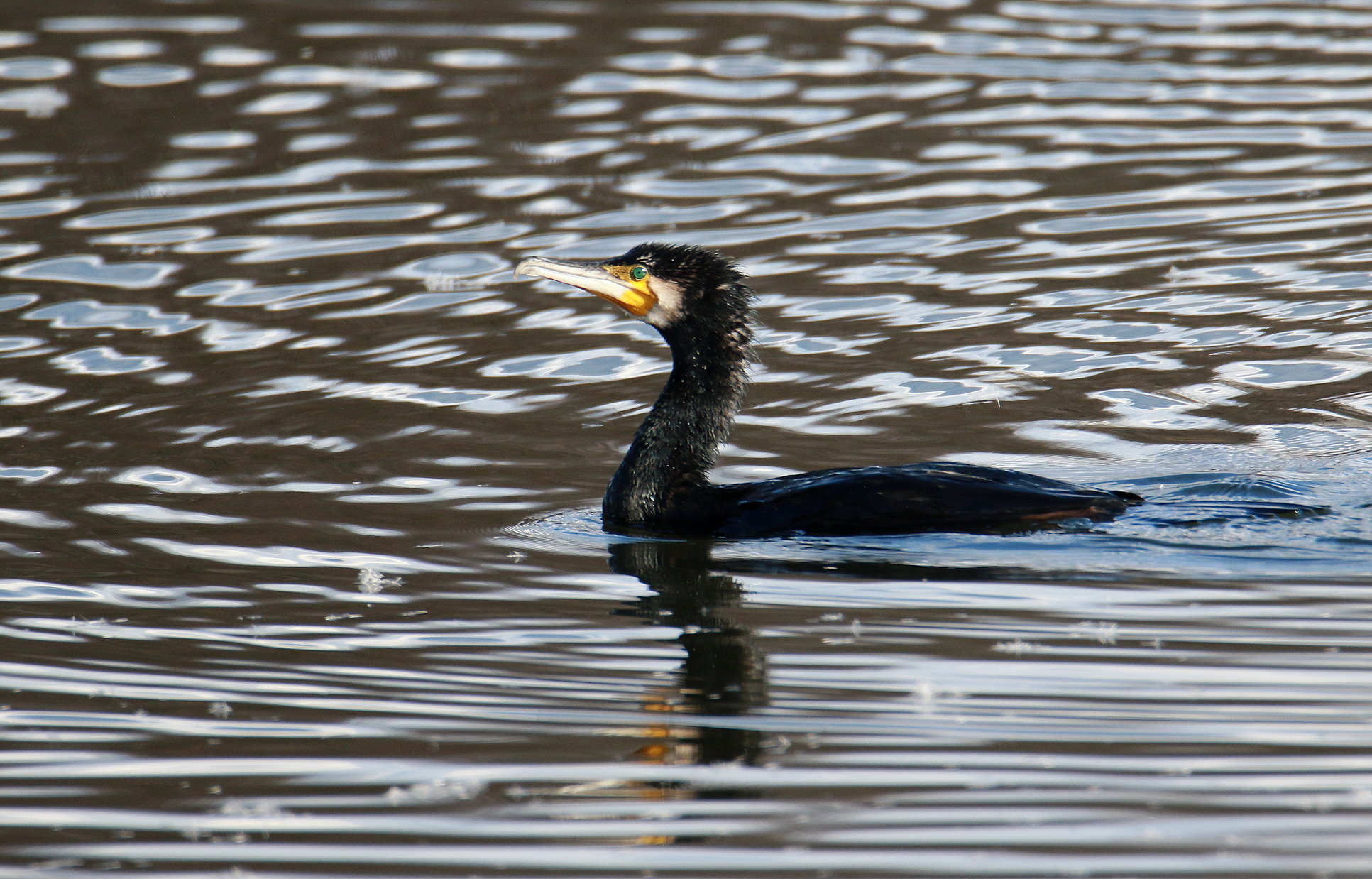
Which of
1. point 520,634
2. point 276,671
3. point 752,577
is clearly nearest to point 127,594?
point 276,671

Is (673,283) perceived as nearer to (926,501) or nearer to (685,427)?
(685,427)

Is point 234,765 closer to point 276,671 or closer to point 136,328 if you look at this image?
point 276,671

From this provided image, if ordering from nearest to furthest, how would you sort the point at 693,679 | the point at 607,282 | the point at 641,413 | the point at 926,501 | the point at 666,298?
1. the point at 693,679
2. the point at 926,501
3. the point at 607,282
4. the point at 666,298
5. the point at 641,413

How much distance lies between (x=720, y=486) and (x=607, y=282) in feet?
3.42

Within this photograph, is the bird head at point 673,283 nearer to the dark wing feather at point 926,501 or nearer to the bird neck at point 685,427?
the bird neck at point 685,427

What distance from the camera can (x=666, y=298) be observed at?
7430 millimetres

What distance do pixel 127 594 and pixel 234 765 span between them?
1.96m

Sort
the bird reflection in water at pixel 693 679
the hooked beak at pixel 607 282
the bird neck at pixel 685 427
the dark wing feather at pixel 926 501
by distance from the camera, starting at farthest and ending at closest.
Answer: the bird neck at pixel 685 427
the hooked beak at pixel 607 282
the dark wing feather at pixel 926 501
the bird reflection in water at pixel 693 679

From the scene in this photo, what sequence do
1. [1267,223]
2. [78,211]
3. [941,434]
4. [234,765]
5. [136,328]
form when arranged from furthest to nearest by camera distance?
[78,211]
[1267,223]
[136,328]
[941,434]
[234,765]

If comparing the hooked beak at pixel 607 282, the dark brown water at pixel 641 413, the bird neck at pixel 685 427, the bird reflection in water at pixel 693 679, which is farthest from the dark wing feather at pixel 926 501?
the hooked beak at pixel 607 282

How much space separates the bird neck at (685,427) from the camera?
7355mm

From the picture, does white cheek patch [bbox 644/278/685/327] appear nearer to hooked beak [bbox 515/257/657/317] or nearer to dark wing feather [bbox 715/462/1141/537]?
hooked beak [bbox 515/257/657/317]

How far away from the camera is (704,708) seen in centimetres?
508

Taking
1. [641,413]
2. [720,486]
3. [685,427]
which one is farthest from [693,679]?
[641,413]
